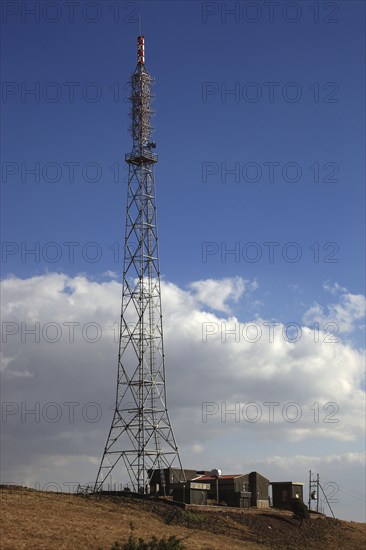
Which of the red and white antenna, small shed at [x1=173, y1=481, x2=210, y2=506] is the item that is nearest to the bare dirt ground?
small shed at [x1=173, y1=481, x2=210, y2=506]

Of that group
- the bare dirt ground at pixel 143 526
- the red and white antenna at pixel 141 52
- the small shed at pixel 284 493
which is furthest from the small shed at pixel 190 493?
the red and white antenna at pixel 141 52

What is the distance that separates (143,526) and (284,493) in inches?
1176

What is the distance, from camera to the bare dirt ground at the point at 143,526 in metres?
40.1

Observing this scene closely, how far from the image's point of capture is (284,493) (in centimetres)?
7269

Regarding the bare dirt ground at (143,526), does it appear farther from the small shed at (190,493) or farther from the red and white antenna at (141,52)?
the red and white antenna at (141,52)

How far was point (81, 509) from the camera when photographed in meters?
48.0

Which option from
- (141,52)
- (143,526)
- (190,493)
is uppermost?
(141,52)

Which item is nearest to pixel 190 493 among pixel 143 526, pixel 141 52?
pixel 143 526

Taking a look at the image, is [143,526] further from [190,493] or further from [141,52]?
[141,52]

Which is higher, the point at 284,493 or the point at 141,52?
the point at 141,52

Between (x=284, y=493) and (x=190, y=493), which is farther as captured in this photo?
(x=284, y=493)

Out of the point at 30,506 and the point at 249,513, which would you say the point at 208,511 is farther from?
the point at 30,506

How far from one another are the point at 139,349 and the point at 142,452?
357 inches

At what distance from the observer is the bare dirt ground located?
40062mm
